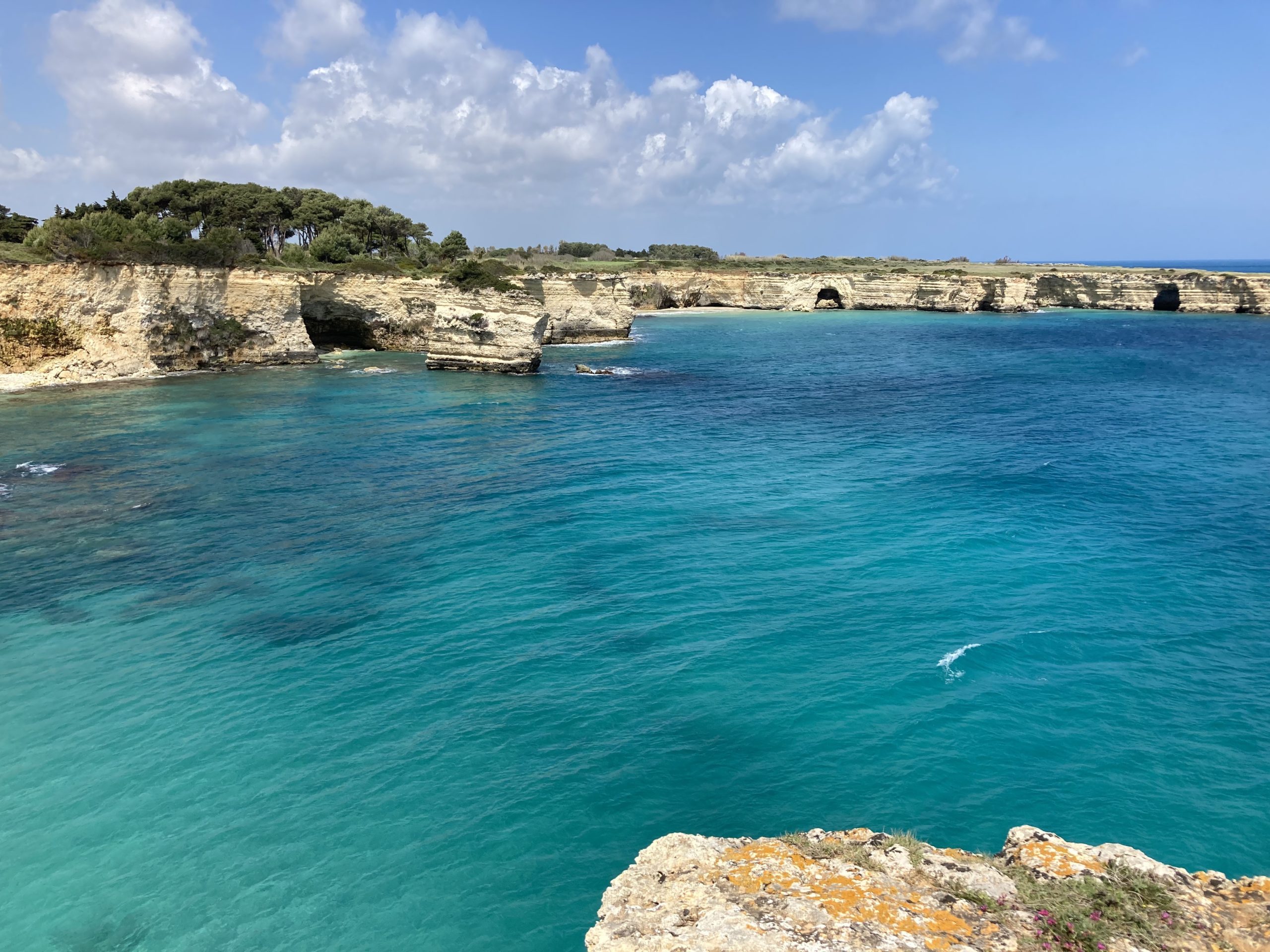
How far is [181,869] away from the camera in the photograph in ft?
32.1

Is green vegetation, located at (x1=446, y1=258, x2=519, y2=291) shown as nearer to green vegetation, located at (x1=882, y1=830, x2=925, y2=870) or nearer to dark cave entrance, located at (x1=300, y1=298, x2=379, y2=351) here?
dark cave entrance, located at (x1=300, y1=298, x2=379, y2=351)

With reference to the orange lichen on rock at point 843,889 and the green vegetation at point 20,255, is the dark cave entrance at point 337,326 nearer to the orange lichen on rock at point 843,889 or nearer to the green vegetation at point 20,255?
the green vegetation at point 20,255

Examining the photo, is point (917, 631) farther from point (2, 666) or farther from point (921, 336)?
point (921, 336)

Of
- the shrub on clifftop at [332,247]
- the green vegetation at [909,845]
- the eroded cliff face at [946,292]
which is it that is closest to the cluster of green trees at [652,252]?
the eroded cliff face at [946,292]

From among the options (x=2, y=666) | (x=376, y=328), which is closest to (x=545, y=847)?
(x=2, y=666)

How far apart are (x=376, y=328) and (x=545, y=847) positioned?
60.7 m

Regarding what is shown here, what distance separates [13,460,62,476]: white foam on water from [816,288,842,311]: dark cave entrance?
10693 centimetres

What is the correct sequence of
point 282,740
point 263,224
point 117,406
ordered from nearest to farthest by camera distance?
point 282,740 < point 117,406 < point 263,224

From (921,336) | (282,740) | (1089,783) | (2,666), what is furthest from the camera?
(921,336)

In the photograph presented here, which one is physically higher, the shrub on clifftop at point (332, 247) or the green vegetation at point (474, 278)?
the shrub on clifftop at point (332, 247)

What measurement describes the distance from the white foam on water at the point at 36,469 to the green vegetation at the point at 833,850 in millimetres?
31323

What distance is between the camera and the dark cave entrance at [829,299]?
118 m

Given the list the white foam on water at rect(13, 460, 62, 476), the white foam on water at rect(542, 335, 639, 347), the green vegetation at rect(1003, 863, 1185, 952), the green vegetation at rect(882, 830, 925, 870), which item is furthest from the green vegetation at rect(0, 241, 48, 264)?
the green vegetation at rect(1003, 863, 1185, 952)

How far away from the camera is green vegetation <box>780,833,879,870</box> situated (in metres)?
6.97
